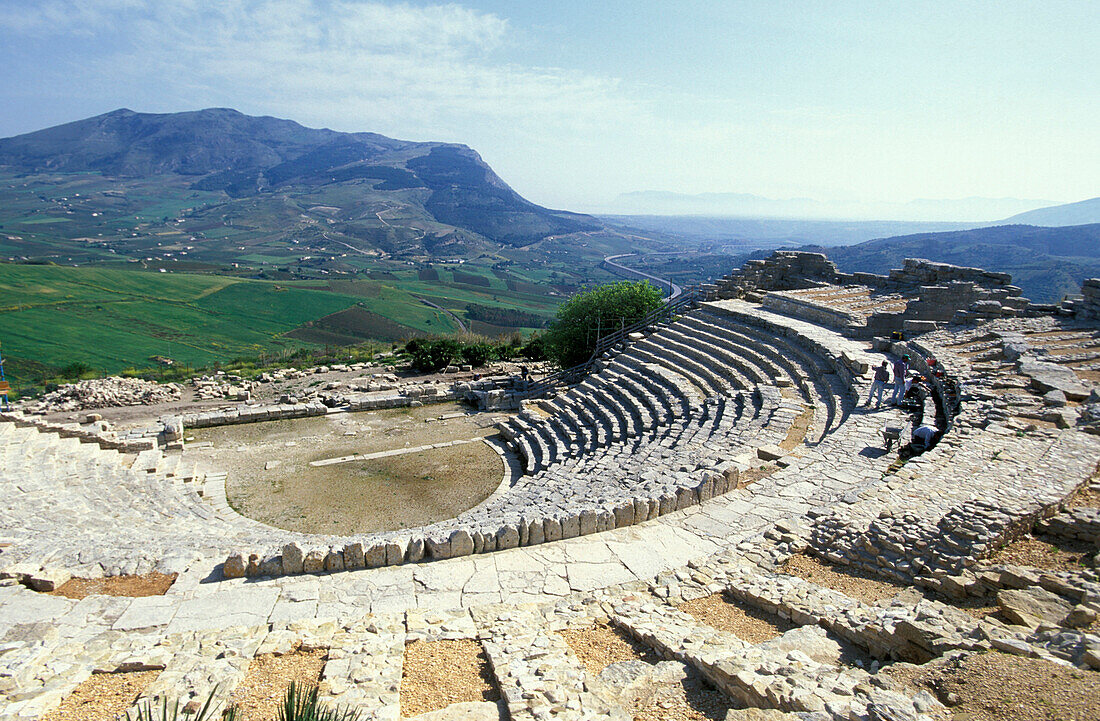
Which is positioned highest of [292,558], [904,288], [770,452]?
[904,288]

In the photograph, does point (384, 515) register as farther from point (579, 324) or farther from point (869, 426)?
point (579, 324)

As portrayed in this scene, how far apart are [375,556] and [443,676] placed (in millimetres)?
2920

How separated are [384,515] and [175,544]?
5.18 meters

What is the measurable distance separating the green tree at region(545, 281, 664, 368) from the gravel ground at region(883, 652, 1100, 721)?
2202 centimetres

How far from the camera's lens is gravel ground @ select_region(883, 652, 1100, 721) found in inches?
153

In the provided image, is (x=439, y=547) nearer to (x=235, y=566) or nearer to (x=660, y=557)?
(x=235, y=566)

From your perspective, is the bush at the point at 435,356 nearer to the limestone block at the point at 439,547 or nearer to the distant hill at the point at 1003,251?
the limestone block at the point at 439,547

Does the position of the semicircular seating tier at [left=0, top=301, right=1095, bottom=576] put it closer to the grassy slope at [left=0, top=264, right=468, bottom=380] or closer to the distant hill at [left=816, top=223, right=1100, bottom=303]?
the grassy slope at [left=0, top=264, right=468, bottom=380]

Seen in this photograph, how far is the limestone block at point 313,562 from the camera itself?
330 inches

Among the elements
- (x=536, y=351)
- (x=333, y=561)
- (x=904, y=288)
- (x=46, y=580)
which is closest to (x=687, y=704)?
(x=333, y=561)

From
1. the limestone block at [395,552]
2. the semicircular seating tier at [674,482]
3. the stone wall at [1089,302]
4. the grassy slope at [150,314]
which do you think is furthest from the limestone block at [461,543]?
the grassy slope at [150,314]

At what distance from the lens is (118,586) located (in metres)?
8.21

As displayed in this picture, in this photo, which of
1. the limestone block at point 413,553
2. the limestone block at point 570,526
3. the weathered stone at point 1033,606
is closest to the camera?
the weathered stone at point 1033,606

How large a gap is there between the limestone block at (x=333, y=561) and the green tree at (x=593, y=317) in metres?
19.0
